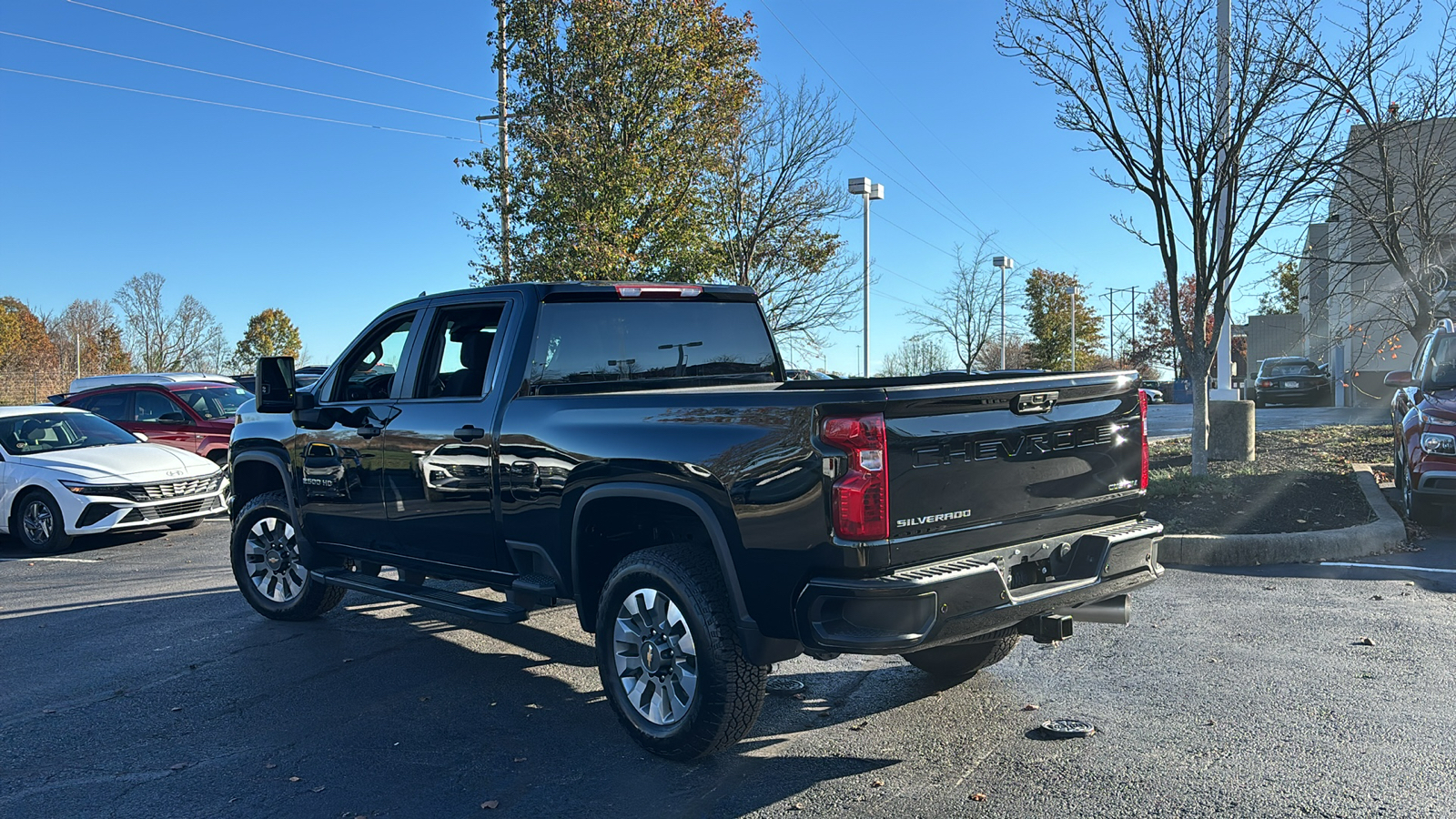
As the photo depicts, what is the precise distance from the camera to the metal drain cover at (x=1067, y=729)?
14.4 feet

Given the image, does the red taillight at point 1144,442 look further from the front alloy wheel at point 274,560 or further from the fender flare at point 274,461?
the front alloy wheel at point 274,560

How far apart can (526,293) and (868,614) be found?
2535mm

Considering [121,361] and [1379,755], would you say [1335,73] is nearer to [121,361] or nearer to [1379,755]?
Answer: [1379,755]

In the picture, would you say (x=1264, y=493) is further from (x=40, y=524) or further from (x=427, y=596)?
(x=40, y=524)

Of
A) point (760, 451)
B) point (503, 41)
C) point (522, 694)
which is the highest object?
point (503, 41)

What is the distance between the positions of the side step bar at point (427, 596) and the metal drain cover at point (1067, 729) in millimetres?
2379

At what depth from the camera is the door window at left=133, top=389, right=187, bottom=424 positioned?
47.6 feet

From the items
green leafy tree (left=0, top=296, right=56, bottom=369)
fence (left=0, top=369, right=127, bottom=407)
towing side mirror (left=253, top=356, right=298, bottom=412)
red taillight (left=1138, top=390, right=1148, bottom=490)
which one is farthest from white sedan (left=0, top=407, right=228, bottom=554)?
green leafy tree (left=0, top=296, right=56, bottom=369)

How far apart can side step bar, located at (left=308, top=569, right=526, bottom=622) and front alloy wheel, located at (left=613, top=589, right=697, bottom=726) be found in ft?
2.02

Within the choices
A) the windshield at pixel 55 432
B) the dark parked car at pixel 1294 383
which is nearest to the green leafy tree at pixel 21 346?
the windshield at pixel 55 432

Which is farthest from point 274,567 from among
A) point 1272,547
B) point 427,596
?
point 1272,547

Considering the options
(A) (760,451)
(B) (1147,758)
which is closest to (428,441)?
(A) (760,451)

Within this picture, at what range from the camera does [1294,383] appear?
31344 mm

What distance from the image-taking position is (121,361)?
194ft
